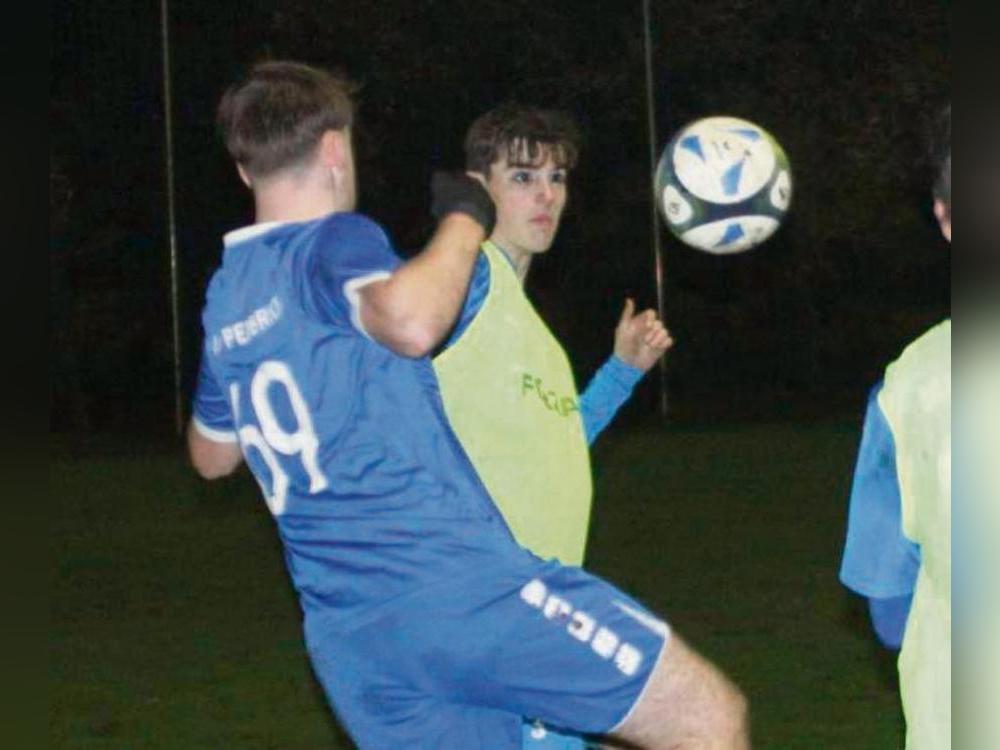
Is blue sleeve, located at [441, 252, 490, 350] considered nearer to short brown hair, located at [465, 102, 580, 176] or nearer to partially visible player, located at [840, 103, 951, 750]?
short brown hair, located at [465, 102, 580, 176]

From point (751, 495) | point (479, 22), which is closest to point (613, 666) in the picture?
point (751, 495)

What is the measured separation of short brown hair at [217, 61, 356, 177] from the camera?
3.75 meters

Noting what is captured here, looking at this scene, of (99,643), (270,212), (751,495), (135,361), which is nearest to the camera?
(270,212)

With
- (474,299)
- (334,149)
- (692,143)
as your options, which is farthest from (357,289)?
(692,143)

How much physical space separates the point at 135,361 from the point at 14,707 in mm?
18713

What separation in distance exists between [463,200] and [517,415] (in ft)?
3.35

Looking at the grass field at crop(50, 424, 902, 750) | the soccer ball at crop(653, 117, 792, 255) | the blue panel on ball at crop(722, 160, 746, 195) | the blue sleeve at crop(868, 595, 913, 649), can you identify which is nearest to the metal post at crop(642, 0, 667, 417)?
the grass field at crop(50, 424, 902, 750)

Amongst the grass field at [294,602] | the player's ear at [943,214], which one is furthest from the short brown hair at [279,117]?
the grass field at [294,602]

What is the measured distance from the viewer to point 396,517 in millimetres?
3586

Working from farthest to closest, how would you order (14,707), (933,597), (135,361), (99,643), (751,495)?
(135,361) → (751,495) → (99,643) → (14,707) → (933,597)

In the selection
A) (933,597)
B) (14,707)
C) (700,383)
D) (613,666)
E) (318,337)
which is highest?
(318,337)

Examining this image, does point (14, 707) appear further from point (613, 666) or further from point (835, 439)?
point (835, 439)

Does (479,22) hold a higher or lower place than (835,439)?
higher

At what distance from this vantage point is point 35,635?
3.79 metres
